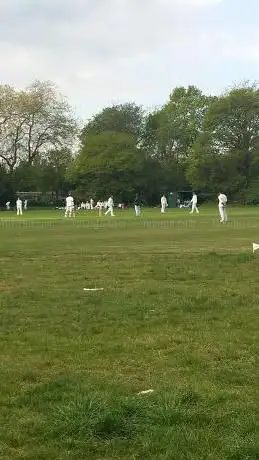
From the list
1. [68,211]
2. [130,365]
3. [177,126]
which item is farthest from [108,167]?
[130,365]

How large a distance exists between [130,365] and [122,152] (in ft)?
294

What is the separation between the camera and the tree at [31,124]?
92312 mm

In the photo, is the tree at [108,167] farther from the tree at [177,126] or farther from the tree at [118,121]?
the tree at [177,126]

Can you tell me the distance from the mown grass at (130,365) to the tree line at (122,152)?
8042 centimetres

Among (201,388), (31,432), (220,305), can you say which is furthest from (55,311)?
(31,432)

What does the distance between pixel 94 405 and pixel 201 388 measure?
1132 millimetres

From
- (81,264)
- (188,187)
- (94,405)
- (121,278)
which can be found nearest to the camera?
(94,405)

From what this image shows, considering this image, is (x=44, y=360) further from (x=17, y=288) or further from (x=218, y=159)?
(x=218, y=159)

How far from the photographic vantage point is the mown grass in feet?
14.8

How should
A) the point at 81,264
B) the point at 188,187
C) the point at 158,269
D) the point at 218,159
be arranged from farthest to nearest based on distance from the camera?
the point at 188,187 < the point at 218,159 < the point at 81,264 < the point at 158,269

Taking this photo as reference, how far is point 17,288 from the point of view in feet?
39.8

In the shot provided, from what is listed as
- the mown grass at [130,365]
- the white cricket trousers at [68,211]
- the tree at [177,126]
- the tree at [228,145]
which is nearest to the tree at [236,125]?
the tree at [228,145]

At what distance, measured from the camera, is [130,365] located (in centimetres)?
660

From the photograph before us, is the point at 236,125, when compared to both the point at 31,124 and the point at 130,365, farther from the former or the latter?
the point at 130,365
